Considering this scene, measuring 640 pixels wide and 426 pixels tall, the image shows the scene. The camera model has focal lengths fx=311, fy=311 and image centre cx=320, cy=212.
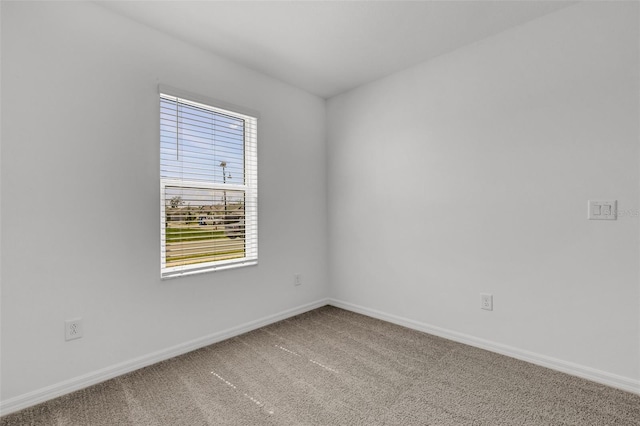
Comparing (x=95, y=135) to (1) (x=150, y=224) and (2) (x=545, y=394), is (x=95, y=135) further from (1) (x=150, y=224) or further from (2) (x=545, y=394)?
(2) (x=545, y=394)

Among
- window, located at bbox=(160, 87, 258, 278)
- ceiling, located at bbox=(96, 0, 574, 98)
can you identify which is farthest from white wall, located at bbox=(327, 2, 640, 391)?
window, located at bbox=(160, 87, 258, 278)

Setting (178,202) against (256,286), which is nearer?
(178,202)

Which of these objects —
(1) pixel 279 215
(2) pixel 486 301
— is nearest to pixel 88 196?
(1) pixel 279 215

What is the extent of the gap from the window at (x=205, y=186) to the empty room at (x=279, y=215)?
0.7 inches

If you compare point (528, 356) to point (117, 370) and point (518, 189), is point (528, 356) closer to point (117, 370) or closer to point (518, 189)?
point (518, 189)

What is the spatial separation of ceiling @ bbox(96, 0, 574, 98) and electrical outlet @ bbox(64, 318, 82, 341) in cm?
202

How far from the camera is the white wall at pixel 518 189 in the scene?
1905 millimetres

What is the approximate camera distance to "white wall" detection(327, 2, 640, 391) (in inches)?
75.0

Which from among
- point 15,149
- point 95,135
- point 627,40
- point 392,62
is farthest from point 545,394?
point 15,149

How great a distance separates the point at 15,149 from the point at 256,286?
1912mm

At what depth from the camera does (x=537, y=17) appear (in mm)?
2148

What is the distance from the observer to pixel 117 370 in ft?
6.74

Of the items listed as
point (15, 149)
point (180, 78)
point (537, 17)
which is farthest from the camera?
point (180, 78)

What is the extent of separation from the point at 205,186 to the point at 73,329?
1.28 meters
